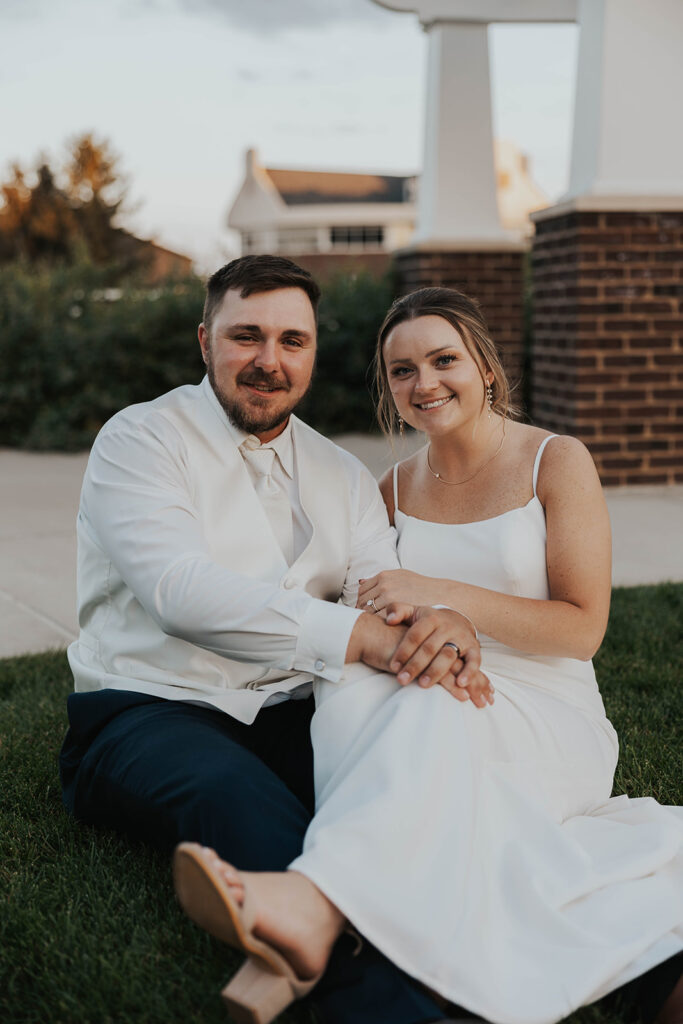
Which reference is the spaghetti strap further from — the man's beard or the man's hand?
the man's beard

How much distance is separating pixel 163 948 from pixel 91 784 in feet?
1.61

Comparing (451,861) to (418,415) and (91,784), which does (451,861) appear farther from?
(418,415)

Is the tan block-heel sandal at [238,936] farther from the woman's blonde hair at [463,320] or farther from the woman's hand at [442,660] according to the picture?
the woman's blonde hair at [463,320]

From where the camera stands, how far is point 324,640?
234 cm

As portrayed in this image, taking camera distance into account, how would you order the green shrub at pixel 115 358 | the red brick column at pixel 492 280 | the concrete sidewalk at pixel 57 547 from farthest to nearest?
the green shrub at pixel 115 358, the red brick column at pixel 492 280, the concrete sidewalk at pixel 57 547

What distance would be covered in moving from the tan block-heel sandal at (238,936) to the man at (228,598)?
263mm

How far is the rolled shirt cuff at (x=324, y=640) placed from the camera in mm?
2330

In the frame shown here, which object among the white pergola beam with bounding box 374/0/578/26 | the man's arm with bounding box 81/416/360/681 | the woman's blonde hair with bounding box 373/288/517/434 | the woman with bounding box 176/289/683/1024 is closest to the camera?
the woman with bounding box 176/289/683/1024

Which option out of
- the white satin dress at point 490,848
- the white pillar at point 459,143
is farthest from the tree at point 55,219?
the white satin dress at point 490,848

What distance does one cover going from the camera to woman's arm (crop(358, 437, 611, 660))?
2.56m

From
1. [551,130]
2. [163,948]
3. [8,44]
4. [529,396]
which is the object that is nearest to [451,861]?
[163,948]

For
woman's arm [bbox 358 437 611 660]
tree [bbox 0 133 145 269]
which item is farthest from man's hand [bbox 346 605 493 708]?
tree [bbox 0 133 145 269]

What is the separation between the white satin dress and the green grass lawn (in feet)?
0.56

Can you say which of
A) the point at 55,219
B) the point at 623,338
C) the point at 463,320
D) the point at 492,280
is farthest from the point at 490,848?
the point at 55,219
